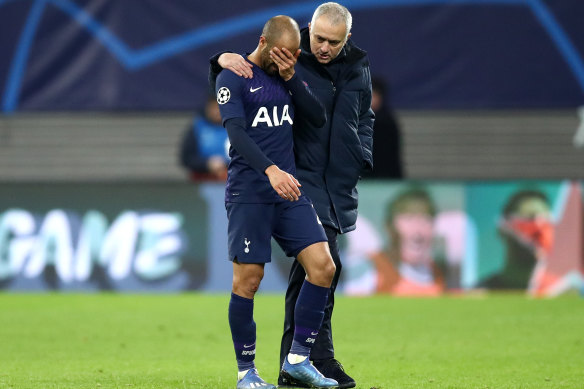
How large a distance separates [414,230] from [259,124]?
6.63m

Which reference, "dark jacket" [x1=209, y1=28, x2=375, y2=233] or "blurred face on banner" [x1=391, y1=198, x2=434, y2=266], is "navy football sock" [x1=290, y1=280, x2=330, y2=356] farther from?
"blurred face on banner" [x1=391, y1=198, x2=434, y2=266]

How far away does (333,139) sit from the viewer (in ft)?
22.3

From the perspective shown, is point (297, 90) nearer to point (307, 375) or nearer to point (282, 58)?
point (282, 58)

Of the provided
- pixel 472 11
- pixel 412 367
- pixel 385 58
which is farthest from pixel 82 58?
pixel 412 367

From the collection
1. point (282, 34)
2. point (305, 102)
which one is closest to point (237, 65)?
point (282, 34)

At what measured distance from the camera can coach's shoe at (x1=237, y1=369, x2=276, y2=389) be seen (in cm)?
619

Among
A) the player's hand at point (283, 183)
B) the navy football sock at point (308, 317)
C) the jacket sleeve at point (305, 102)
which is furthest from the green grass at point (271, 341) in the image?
the jacket sleeve at point (305, 102)

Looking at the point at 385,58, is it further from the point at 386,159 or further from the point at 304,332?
the point at 304,332

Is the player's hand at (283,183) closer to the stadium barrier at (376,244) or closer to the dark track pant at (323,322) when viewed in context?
the dark track pant at (323,322)

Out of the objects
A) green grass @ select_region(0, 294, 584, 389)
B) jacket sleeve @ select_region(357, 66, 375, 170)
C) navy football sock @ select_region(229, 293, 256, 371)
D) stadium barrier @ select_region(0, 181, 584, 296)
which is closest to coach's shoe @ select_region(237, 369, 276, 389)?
navy football sock @ select_region(229, 293, 256, 371)

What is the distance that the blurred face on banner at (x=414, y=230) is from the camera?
12.6 meters

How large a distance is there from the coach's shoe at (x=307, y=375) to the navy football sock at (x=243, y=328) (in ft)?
0.71

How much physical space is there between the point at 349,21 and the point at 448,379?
2141 millimetres

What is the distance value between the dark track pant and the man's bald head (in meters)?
1.21
